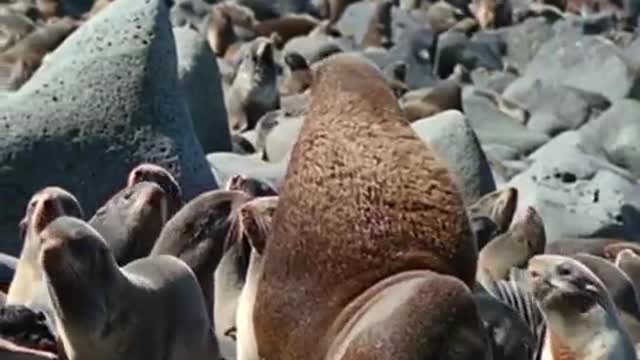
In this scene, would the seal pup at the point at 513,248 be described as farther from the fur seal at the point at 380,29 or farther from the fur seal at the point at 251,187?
the fur seal at the point at 380,29

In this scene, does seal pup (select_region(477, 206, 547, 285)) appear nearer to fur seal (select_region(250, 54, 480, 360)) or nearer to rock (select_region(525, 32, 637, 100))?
fur seal (select_region(250, 54, 480, 360))

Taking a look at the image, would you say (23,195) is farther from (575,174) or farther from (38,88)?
(575,174)

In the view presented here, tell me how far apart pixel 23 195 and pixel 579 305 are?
3.63 metres

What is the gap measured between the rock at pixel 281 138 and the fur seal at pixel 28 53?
275 centimetres

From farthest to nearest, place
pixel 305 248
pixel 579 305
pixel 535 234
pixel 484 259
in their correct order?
1. pixel 535 234
2. pixel 484 259
3. pixel 579 305
4. pixel 305 248

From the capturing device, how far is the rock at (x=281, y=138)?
47.9 feet

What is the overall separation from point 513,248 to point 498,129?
32.3ft

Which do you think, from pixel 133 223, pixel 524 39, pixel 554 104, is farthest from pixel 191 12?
pixel 133 223

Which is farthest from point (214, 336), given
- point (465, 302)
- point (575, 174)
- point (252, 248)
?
point (575, 174)

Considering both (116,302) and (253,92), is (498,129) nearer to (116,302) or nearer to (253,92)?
(253,92)

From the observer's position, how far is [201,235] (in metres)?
8.12

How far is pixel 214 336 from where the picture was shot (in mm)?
7520

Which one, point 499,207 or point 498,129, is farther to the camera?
point 498,129

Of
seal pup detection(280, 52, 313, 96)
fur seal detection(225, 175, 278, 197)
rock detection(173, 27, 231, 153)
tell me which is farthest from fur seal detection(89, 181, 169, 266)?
seal pup detection(280, 52, 313, 96)
